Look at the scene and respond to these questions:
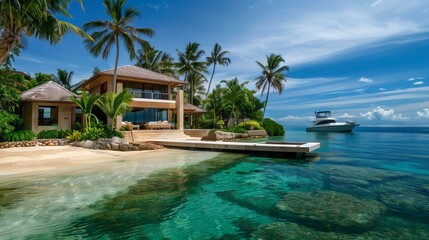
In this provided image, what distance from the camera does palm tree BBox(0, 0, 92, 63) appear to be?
9.34 metres

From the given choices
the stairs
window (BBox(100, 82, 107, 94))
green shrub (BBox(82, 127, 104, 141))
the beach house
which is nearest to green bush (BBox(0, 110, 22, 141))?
green shrub (BBox(82, 127, 104, 141))

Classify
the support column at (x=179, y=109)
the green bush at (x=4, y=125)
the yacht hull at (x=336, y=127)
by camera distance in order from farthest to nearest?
the yacht hull at (x=336, y=127) → the support column at (x=179, y=109) → the green bush at (x=4, y=125)

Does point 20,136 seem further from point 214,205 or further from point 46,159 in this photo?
point 214,205

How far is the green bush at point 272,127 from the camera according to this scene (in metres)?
32.4

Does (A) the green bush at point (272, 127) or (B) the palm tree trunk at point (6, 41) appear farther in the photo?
(A) the green bush at point (272, 127)

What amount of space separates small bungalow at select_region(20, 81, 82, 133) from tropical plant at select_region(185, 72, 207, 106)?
707 inches

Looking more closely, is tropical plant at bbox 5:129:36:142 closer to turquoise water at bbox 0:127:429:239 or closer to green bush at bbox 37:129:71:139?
green bush at bbox 37:129:71:139

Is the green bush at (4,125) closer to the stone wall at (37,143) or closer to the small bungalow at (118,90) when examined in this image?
the stone wall at (37,143)

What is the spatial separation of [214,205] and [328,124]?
43687 mm

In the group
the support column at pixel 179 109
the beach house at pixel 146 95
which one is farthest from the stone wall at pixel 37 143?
the support column at pixel 179 109

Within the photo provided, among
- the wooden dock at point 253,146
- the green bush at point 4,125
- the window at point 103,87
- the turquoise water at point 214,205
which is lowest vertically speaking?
the turquoise water at point 214,205

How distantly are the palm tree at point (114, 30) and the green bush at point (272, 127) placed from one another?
1980cm

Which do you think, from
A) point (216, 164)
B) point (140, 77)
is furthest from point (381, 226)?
point (140, 77)

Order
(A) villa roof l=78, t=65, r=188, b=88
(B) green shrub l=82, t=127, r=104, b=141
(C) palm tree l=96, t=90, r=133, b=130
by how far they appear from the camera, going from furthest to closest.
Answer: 1. (A) villa roof l=78, t=65, r=188, b=88
2. (C) palm tree l=96, t=90, r=133, b=130
3. (B) green shrub l=82, t=127, r=104, b=141
